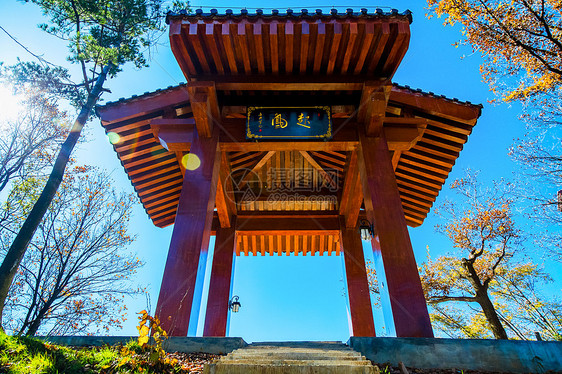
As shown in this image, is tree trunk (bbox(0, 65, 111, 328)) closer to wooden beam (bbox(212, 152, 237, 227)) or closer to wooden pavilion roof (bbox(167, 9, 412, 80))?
wooden pavilion roof (bbox(167, 9, 412, 80))

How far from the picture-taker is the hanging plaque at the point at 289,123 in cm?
537

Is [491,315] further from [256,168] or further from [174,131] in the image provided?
[174,131]

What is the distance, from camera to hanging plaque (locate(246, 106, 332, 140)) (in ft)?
17.6

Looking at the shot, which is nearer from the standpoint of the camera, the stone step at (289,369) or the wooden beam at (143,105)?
the stone step at (289,369)

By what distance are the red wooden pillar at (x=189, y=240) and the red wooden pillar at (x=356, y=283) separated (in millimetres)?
3985

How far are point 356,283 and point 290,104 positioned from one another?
A: 4.37 metres

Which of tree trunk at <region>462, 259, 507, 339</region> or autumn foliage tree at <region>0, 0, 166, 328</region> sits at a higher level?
autumn foliage tree at <region>0, 0, 166, 328</region>

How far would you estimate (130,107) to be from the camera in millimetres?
5656

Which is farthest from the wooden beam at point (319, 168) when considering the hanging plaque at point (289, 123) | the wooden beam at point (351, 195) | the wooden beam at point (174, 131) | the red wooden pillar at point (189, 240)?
the wooden beam at point (174, 131)

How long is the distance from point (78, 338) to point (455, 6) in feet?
32.0

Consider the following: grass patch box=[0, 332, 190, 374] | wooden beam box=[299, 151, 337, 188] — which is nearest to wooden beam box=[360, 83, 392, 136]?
wooden beam box=[299, 151, 337, 188]

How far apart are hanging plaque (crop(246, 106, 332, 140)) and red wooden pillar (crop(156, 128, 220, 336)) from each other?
753 millimetres

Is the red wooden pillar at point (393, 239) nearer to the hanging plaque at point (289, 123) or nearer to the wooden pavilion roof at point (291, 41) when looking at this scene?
the hanging plaque at point (289, 123)

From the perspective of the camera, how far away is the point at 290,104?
19.0 feet
